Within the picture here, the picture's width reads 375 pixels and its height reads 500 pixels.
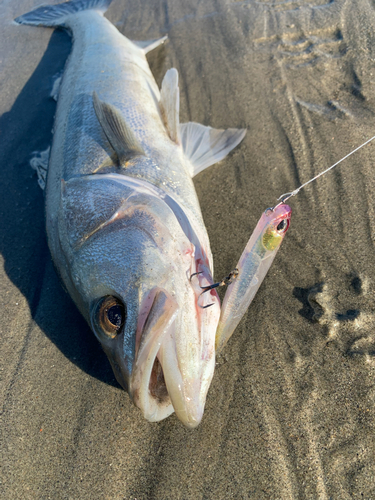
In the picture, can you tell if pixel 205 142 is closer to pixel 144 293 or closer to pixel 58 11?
pixel 144 293

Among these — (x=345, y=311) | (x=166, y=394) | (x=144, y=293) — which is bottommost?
(x=345, y=311)

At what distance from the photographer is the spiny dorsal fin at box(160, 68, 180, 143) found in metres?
3.43

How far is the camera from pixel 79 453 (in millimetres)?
2279

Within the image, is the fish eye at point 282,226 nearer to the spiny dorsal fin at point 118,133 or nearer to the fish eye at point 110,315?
the fish eye at point 110,315

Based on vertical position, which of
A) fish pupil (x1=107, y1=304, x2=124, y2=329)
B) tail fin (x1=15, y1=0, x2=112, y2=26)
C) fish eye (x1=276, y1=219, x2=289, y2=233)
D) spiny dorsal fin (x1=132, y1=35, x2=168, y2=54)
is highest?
tail fin (x1=15, y1=0, x2=112, y2=26)

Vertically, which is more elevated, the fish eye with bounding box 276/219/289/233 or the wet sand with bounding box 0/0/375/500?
the fish eye with bounding box 276/219/289/233

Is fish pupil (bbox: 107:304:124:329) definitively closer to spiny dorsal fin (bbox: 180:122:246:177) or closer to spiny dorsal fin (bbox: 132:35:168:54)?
spiny dorsal fin (bbox: 180:122:246:177)

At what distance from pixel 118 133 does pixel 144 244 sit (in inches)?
50.3

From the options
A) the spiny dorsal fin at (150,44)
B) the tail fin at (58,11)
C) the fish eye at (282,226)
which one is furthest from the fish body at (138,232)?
the tail fin at (58,11)

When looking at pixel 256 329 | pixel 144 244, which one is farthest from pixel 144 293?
pixel 256 329

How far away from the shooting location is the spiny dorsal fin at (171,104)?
343 cm

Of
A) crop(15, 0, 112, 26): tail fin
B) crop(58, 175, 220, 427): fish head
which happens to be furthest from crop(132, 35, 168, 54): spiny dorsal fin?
crop(58, 175, 220, 427): fish head

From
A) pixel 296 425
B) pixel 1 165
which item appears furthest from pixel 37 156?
pixel 296 425

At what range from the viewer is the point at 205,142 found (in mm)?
3682
